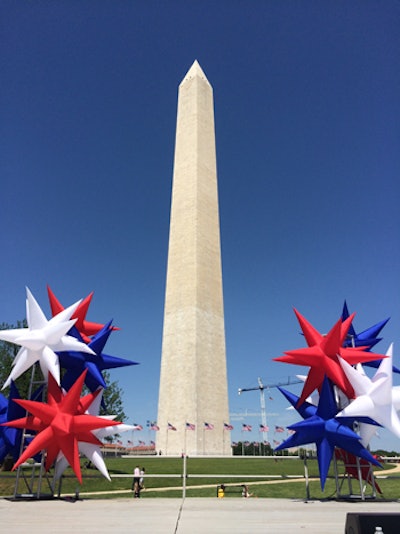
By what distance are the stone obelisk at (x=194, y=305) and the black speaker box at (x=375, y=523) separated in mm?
37246

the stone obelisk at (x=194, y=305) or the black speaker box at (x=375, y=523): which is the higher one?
the stone obelisk at (x=194, y=305)

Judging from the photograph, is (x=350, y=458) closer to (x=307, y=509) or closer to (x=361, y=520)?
(x=307, y=509)

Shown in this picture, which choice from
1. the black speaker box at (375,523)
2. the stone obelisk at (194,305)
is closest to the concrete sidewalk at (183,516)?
the black speaker box at (375,523)

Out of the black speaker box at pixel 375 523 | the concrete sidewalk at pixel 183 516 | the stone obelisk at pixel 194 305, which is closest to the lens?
the black speaker box at pixel 375 523

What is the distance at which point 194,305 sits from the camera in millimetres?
44781

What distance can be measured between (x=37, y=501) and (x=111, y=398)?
99.7 feet

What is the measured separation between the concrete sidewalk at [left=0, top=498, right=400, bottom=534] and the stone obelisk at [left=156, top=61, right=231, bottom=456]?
1186 inches

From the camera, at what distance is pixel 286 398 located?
43.3ft

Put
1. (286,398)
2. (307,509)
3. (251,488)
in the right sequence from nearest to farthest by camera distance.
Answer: (307,509) < (286,398) < (251,488)

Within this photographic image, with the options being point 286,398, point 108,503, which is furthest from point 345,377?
point 108,503

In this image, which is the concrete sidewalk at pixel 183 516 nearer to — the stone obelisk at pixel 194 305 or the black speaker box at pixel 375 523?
the black speaker box at pixel 375 523

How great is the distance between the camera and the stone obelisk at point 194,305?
140ft

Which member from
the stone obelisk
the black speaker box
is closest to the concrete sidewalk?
the black speaker box

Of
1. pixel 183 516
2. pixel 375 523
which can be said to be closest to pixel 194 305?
pixel 183 516
